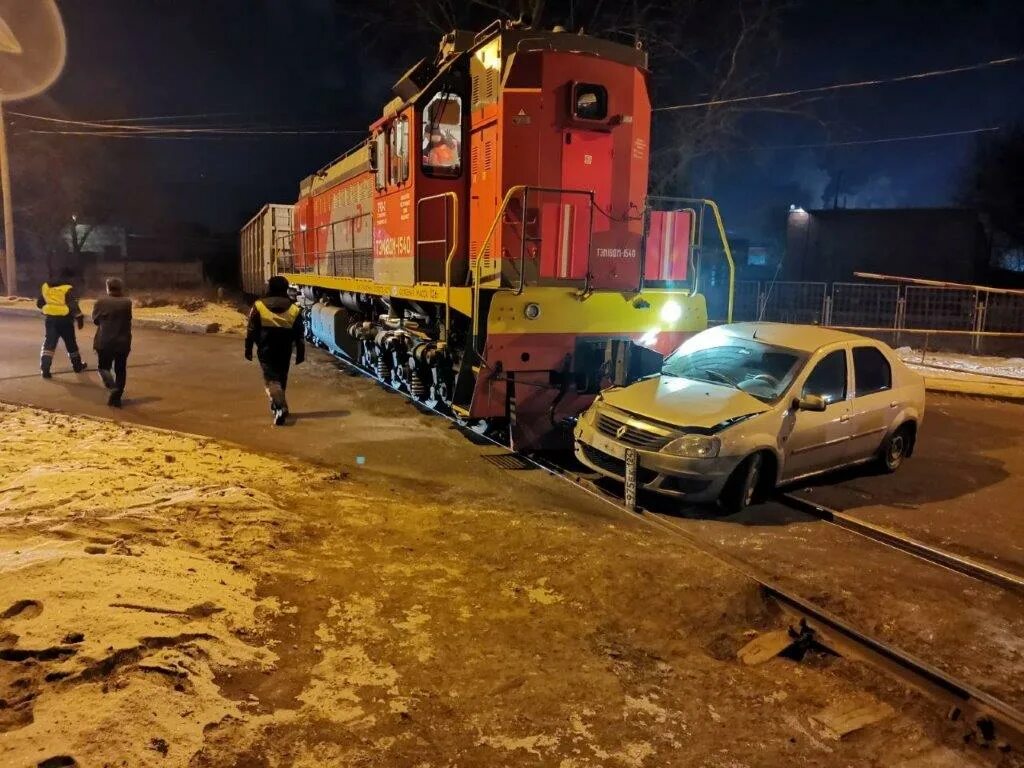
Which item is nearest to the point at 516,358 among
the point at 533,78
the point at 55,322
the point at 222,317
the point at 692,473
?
the point at 692,473

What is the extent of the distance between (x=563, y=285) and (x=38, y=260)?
3913 cm

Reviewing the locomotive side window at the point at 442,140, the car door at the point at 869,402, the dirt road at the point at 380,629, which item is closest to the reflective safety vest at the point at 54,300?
the dirt road at the point at 380,629

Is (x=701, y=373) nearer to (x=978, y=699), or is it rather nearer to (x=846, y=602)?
(x=846, y=602)

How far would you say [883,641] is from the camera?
172 inches

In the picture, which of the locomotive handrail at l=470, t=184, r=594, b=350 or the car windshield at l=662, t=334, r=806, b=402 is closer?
the car windshield at l=662, t=334, r=806, b=402

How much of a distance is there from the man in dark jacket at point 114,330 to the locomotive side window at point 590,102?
636 cm

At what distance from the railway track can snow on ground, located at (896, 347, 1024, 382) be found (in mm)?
10750

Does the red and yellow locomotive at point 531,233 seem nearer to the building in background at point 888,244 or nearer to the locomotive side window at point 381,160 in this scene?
the locomotive side window at point 381,160

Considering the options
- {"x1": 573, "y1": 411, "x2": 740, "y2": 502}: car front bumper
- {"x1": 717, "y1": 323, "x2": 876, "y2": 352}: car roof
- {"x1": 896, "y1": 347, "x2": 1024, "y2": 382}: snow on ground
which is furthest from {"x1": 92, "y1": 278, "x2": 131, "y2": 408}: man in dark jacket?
{"x1": 896, "y1": 347, "x2": 1024, "y2": 382}: snow on ground

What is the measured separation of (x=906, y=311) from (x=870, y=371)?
14.9 m

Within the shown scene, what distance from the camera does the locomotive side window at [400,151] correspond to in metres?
9.63

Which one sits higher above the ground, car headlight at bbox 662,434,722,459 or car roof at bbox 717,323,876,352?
car roof at bbox 717,323,876,352

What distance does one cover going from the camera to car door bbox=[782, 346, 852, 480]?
6.87m

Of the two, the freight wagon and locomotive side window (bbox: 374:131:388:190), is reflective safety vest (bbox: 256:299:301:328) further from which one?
the freight wagon
